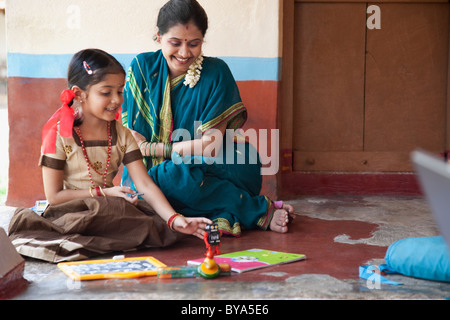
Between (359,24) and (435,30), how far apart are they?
664mm

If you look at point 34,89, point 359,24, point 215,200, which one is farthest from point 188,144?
point 359,24

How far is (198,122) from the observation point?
11.2 ft

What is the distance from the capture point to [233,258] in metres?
2.54

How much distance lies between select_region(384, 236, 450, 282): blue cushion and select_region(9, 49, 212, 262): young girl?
0.89 m

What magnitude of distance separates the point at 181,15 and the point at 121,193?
3.73 feet

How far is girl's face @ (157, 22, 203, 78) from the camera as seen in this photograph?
3.23 meters

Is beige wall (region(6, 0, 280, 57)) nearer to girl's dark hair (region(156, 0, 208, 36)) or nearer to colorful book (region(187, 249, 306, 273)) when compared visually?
girl's dark hair (region(156, 0, 208, 36))

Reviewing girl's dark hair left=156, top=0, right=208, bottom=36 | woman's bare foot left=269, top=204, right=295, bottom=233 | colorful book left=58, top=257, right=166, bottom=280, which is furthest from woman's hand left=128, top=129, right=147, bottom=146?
colorful book left=58, top=257, right=166, bottom=280

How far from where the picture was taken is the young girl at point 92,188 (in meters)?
2.65

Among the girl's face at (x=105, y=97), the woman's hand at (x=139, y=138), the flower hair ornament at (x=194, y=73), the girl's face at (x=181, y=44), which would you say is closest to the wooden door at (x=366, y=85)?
the flower hair ornament at (x=194, y=73)

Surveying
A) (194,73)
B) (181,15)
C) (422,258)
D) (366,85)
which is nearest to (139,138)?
(194,73)

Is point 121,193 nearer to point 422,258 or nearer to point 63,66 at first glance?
point 422,258

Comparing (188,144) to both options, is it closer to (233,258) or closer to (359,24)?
(233,258)

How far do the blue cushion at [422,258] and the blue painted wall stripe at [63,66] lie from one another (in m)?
2.36
